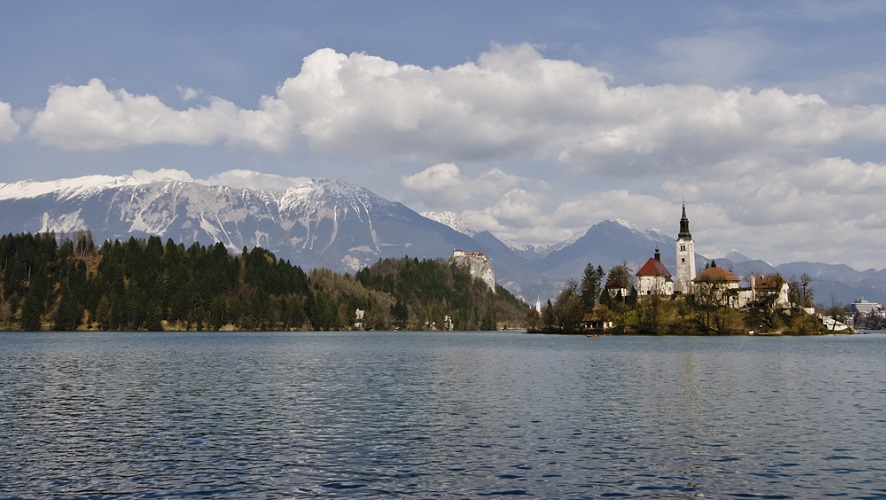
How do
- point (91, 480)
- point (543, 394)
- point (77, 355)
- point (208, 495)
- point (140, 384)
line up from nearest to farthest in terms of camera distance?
1. point (208, 495)
2. point (91, 480)
3. point (543, 394)
4. point (140, 384)
5. point (77, 355)

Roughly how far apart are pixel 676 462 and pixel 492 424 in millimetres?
13286

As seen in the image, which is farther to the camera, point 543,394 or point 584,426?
point 543,394

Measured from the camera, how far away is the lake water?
30.9 meters

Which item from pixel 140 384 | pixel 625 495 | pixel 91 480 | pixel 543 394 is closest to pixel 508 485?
pixel 625 495

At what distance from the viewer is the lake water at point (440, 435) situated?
3088cm

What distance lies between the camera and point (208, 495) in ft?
94.6

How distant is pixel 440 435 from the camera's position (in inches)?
1673

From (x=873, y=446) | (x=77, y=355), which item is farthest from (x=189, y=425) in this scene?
(x=77, y=355)

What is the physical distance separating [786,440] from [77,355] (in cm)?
10465

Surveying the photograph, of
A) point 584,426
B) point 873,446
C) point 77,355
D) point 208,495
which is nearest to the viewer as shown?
point 208,495

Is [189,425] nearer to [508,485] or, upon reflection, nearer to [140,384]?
[508,485]

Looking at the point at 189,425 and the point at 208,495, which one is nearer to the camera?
the point at 208,495

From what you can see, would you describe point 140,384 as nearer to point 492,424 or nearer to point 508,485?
point 492,424

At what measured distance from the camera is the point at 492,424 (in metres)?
46.2
